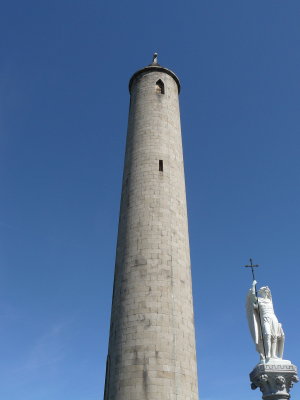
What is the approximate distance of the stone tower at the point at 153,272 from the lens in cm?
1508

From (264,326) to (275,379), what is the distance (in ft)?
6.61

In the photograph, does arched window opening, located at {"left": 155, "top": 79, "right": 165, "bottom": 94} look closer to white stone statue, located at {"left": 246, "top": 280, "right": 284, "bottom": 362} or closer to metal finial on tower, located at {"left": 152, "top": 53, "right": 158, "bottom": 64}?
metal finial on tower, located at {"left": 152, "top": 53, "right": 158, "bottom": 64}

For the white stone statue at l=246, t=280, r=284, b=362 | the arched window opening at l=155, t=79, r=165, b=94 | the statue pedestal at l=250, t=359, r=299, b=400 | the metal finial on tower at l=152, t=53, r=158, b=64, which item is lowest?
the statue pedestal at l=250, t=359, r=299, b=400

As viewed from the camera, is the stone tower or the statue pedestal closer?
the statue pedestal

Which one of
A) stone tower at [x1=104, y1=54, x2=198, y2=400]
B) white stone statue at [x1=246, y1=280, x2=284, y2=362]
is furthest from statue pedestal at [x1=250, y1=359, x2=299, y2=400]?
stone tower at [x1=104, y1=54, x2=198, y2=400]

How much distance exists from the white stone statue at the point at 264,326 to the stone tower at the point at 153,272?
9.17 feet

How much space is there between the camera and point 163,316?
16094 millimetres

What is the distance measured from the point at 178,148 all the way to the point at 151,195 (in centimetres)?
401

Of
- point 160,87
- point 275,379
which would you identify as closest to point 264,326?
point 275,379

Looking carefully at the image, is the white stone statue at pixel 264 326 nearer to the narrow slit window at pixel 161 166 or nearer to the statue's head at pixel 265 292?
the statue's head at pixel 265 292

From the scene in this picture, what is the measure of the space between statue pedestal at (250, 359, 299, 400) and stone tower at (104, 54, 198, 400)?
3.24m

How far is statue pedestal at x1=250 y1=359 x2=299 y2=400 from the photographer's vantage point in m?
12.6

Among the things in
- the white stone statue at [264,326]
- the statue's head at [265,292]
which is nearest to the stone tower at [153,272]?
the white stone statue at [264,326]

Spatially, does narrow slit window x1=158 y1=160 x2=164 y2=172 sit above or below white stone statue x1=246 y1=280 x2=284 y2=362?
above
